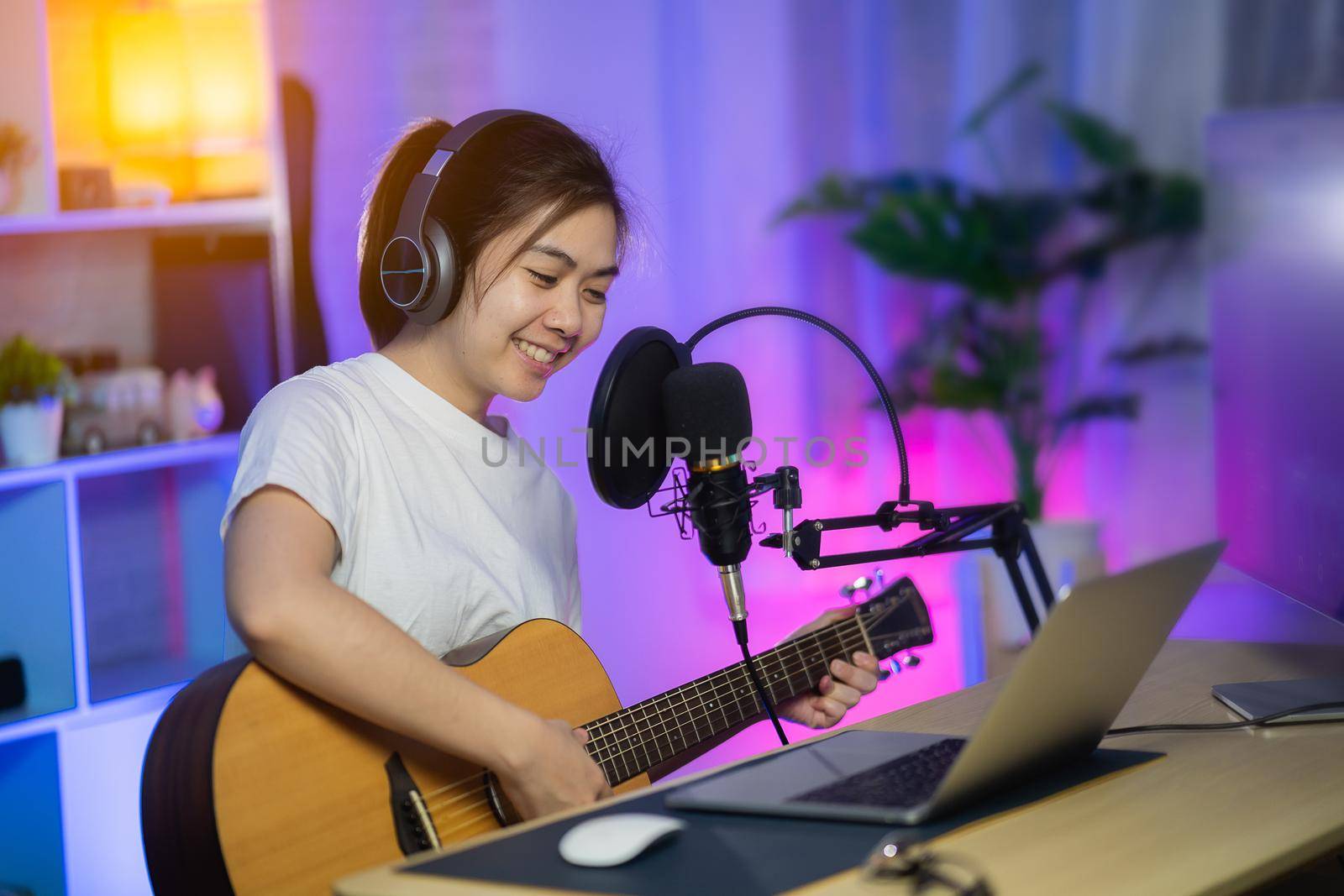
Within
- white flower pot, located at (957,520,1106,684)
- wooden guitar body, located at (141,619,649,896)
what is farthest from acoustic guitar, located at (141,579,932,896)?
white flower pot, located at (957,520,1106,684)

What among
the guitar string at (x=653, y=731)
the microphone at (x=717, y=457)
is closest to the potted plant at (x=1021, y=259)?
the guitar string at (x=653, y=731)

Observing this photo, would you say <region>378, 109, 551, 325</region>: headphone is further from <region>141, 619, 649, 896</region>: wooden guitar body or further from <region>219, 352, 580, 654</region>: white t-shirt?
<region>141, 619, 649, 896</region>: wooden guitar body

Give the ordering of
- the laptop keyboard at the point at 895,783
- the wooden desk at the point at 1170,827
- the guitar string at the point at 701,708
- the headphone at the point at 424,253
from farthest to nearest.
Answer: the headphone at the point at 424,253
the guitar string at the point at 701,708
the laptop keyboard at the point at 895,783
the wooden desk at the point at 1170,827

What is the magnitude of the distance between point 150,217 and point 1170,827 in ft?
7.39

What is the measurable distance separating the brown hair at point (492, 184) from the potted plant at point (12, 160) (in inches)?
44.4

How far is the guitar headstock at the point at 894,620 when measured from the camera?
64.6 inches

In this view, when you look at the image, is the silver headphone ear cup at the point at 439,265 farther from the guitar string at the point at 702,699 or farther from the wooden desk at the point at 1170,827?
the wooden desk at the point at 1170,827

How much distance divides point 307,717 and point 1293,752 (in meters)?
0.93

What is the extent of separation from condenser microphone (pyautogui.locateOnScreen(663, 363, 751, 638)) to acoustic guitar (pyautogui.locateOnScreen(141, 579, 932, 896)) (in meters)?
0.32

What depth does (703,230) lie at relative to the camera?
334 centimetres

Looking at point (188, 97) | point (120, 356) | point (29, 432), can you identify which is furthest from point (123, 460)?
point (188, 97)

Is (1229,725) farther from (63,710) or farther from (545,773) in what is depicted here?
(63,710)

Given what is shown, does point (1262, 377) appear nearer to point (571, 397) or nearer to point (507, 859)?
point (507, 859)

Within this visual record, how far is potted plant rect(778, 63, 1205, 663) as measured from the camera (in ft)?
11.0
